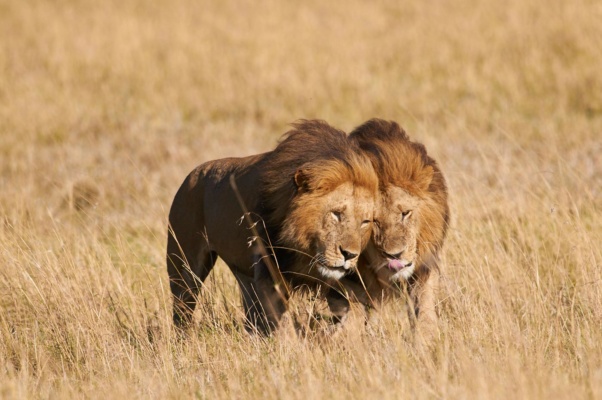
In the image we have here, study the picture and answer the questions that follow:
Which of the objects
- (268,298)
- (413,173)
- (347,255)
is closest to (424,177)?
(413,173)

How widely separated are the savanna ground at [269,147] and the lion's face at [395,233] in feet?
1.21

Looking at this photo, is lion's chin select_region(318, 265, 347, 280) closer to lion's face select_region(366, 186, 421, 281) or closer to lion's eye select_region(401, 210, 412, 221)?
lion's face select_region(366, 186, 421, 281)

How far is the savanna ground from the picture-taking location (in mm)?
4562

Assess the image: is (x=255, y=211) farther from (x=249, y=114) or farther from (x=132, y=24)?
(x=132, y=24)

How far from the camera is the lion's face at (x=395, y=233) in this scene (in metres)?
4.58

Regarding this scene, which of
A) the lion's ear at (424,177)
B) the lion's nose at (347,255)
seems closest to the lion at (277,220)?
the lion's nose at (347,255)

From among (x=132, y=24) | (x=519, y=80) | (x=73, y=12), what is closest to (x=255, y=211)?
(x=519, y=80)

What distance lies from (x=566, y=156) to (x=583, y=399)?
6.59 metres

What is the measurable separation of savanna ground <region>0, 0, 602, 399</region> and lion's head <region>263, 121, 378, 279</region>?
1.43 ft

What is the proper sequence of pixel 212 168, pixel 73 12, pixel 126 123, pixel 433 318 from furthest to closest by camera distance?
pixel 73 12 → pixel 126 123 → pixel 212 168 → pixel 433 318

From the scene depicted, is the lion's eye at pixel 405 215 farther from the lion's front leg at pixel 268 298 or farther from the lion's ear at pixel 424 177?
the lion's front leg at pixel 268 298

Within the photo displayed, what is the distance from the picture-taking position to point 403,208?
4.65 m

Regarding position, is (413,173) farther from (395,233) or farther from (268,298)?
(268,298)

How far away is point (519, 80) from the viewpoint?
13.6 m
